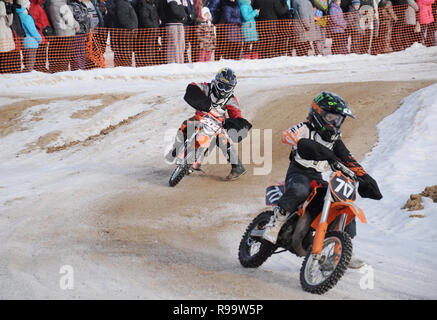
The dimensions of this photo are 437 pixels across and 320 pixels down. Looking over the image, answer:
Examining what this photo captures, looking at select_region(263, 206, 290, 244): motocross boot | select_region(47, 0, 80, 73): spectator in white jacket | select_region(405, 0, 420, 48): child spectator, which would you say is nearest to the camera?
select_region(263, 206, 290, 244): motocross boot

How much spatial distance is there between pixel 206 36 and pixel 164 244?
13.1m

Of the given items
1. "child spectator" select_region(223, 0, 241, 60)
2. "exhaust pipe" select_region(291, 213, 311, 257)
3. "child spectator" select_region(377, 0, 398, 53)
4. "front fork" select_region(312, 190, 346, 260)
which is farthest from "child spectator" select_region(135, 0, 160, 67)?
"front fork" select_region(312, 190, 346, 260)

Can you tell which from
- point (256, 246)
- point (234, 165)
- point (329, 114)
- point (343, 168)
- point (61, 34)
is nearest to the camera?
point (343, 168)

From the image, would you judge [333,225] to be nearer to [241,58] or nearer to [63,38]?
[63,38]

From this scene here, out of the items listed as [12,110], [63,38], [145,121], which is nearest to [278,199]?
[145,121]

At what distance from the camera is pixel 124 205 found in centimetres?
934

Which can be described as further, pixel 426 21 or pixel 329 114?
pixel 426 21

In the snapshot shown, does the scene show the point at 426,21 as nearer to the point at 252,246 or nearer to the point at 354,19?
the point at 354,19

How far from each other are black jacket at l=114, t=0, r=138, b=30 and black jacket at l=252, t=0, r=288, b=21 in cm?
420

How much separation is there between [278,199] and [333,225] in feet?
2.20

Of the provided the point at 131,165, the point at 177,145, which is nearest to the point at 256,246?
the point at 177,145

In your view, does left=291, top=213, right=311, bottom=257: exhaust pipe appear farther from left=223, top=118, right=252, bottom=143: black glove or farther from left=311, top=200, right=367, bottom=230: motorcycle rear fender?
left=223, top=118, right=252, bottom=143: black glove

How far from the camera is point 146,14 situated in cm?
1861

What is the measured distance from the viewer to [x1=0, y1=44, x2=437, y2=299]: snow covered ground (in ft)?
20.5
